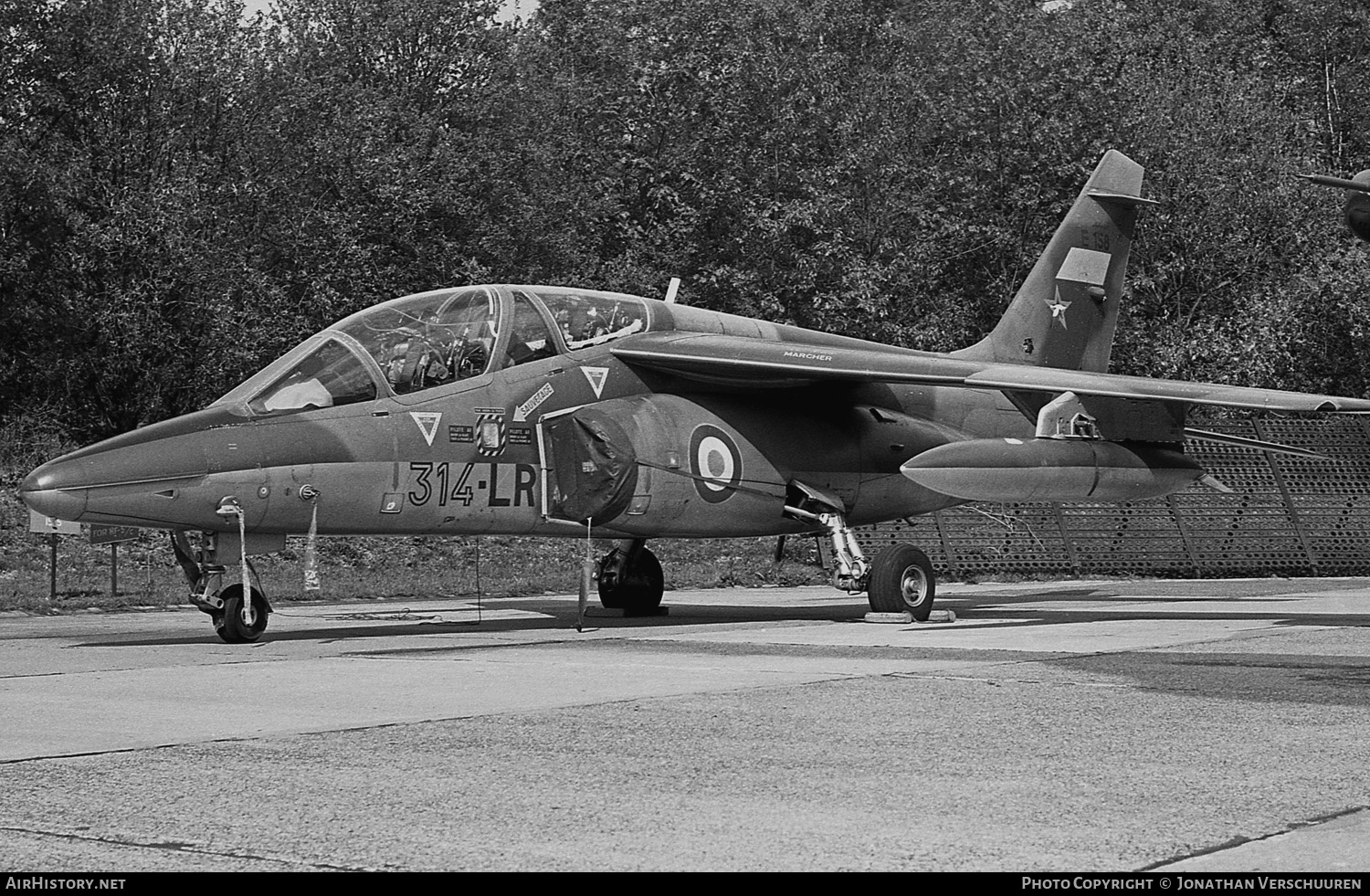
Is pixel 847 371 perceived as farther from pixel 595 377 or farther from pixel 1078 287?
pixel 1078 287

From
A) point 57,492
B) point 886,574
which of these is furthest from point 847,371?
point 57,492

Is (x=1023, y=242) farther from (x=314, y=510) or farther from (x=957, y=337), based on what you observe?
(x=314, y=510)

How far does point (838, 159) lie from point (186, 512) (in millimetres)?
31512

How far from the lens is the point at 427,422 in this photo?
1295 centimetres

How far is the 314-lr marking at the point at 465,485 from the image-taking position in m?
12.9

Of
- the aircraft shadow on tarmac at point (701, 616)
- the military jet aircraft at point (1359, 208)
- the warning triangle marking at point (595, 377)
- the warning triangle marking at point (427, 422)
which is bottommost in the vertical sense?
the aircraft shadow on tarmac at point (701, 616)

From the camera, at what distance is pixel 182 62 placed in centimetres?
3275

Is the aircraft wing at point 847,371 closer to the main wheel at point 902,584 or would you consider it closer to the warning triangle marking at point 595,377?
the warning triangle marking at point 595,377

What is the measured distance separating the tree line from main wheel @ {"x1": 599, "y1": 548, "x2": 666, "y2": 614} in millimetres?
15634

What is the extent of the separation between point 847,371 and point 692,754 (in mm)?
8140

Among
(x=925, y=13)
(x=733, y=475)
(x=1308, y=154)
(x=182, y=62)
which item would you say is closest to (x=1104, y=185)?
(x=733, y=475)

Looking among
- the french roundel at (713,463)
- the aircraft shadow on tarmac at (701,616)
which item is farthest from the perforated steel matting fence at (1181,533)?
the french roundel at (713,463)

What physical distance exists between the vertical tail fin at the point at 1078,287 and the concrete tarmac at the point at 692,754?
6241 millimetres

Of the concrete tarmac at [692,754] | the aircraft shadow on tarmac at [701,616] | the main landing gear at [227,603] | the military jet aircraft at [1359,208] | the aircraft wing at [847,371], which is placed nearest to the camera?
the concrete tarmac at [692,754]
